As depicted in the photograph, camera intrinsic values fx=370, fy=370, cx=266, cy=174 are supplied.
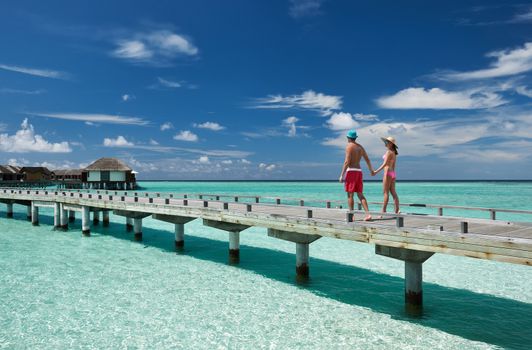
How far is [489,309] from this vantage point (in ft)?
36.2

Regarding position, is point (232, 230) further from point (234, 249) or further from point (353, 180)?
point (353, 180)

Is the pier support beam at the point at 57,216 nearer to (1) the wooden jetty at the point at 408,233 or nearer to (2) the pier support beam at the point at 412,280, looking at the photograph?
(1) the wooden jetty at the point at 408,233

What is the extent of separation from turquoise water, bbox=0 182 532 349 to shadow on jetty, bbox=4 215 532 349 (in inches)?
1.4

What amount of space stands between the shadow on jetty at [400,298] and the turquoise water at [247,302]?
4cm

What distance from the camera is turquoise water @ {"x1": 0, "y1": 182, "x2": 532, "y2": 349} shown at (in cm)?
906

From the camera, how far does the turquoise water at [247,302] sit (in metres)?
9.06

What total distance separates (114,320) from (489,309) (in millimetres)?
10879

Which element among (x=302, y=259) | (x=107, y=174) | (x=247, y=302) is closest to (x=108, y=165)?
(x=107, y=174)

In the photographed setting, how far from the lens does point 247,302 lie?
11.5 meters

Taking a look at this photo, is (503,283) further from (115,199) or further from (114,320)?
(115,199)

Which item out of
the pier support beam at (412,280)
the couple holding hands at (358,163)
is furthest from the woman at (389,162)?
the pier support beam at (412,280)

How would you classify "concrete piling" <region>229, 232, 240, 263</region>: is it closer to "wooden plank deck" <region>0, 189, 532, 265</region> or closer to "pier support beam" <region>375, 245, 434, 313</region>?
"wooden plank deck" <region>0, 189, 532, 265</region>

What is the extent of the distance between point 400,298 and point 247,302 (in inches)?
195

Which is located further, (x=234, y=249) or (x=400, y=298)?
(x=234, y=249)
